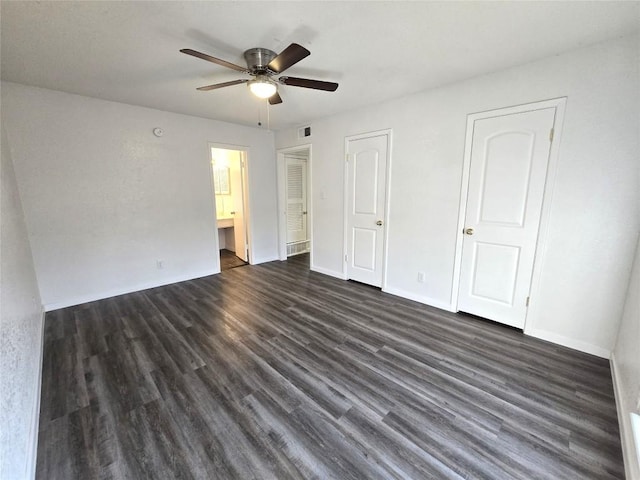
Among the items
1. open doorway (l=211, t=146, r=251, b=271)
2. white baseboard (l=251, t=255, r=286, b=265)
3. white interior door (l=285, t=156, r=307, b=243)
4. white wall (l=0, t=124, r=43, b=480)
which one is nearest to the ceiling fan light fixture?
white wall (l=0, t=124, r=43, b=480)

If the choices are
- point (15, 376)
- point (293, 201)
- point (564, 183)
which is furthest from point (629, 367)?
point (293, 201)

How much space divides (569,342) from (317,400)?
2.31 meters

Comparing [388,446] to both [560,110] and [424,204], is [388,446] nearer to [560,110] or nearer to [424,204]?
[424,204]

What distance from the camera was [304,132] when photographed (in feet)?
14.4

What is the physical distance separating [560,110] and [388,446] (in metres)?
2.84

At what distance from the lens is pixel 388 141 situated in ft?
10.9

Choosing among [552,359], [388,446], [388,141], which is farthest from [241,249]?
[552,359]

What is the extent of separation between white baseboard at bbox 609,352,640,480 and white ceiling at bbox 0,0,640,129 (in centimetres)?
243

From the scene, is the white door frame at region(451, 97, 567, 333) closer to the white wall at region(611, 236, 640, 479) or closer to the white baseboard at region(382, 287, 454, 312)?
the white baseboard at region(382, 287, 454, 312)

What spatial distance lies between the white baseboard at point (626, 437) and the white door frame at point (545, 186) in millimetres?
784

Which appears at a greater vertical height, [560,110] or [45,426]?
[560,110]

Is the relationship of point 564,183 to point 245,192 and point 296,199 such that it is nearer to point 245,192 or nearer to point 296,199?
point 296,199

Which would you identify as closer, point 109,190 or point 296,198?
point 109,190

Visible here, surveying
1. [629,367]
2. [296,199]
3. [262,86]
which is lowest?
[629,367]
